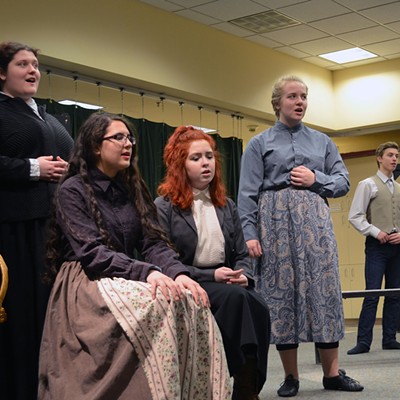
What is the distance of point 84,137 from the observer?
2.85 m

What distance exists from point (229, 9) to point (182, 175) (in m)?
4.31

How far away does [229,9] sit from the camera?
720 cm

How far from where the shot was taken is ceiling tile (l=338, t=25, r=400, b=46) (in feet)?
26.1

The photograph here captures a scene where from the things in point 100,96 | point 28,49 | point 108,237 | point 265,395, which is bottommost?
point 265,395

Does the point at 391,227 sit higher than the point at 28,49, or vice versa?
the point at 28,49

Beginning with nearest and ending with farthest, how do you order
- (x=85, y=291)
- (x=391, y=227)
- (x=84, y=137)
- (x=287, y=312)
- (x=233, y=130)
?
(x=85, y=291) < (x=84, y=137) < (x=287, y=312) < (x=391, y=227) < (x=233, y=130)

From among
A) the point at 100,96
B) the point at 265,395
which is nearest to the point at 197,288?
the point at 265,395

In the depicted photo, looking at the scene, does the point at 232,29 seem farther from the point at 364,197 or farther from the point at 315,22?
the point at 364,197

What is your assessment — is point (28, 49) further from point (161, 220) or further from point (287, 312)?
point (287, 312)

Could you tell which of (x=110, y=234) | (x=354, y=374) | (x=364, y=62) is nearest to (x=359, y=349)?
(x=354, y=374)

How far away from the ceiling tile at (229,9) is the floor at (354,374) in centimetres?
302

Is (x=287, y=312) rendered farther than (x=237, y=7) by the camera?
No

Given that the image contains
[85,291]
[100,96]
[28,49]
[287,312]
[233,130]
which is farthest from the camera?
[233,130]

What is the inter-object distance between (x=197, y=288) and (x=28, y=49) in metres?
1.18
